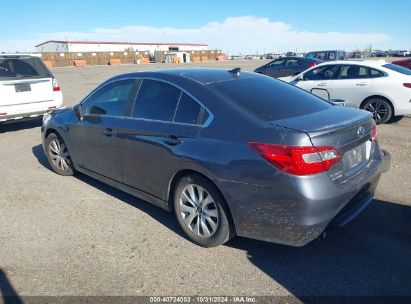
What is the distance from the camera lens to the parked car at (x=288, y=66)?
46.8ft

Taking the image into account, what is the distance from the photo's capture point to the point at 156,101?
148 inches

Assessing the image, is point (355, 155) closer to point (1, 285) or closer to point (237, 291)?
point (237, 291)

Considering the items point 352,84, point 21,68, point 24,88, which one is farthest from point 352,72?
point 21,68

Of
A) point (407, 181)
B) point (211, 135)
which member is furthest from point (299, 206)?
point (407, 181)

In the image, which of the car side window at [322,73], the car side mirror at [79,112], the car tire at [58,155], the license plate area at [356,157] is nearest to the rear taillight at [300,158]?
the license plate area at [356,157]

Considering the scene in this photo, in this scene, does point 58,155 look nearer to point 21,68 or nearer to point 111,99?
point 111,99

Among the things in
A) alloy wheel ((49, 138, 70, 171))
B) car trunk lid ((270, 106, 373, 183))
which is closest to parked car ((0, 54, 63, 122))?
alloy wheel ((49, 138, 70, 171))

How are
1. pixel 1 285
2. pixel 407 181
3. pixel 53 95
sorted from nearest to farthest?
1. pixel 1 285
2. pixel 407 181
3. pixel 53 95

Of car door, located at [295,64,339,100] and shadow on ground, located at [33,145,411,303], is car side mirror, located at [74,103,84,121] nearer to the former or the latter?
shadow on ground, located at [33,145,411,303]

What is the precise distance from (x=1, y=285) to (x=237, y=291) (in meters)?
1.94

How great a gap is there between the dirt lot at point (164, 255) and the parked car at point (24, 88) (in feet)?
12.7

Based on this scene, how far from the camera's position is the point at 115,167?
422 centimetres

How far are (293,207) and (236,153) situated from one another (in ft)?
2.04

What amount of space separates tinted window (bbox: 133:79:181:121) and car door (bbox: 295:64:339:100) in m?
5.61
